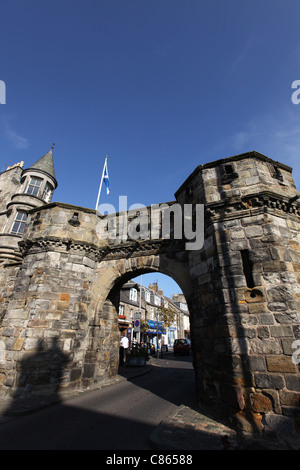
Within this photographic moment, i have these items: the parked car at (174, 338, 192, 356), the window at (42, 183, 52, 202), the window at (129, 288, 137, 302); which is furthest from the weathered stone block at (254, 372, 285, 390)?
the window at (129, 288, 137, 302)

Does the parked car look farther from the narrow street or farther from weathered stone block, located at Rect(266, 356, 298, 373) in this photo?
weathered stone block, located at Rect(266, 356, 298, 373)

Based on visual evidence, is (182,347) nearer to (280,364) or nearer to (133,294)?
(133,294)

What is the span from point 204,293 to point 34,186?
15879 millimetres

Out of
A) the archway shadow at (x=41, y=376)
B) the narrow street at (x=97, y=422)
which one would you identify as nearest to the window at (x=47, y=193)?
the archway shadow at (x=41, y=376)

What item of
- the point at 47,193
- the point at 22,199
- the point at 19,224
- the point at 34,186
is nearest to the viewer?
the point at 19,224

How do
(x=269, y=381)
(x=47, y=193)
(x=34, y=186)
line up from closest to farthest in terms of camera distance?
(x=269, y=381), (x=34, y=186), (x=47, y=193)

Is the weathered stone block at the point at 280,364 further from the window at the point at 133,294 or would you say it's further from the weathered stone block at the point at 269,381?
the window at the point at 133,294

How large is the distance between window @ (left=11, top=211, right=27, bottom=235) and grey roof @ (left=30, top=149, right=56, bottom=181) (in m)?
3.98

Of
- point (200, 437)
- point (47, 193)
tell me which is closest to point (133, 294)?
point (47, 193)

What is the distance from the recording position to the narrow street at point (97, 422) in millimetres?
4133

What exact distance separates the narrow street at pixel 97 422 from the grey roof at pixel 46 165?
1595cm

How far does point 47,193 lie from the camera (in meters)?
18.0

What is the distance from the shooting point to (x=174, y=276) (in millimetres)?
7980
